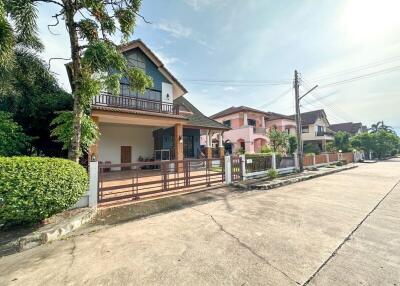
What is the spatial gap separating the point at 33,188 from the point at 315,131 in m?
40.8

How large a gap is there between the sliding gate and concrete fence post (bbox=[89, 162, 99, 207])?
212 millimetres

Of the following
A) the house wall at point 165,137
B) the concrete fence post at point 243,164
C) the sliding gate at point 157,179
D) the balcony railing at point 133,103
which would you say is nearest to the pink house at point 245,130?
the house wall at point 165,137

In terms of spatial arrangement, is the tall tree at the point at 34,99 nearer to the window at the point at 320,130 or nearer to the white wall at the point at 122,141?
the white wall at the point at 122,141

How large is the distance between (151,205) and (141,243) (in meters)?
2.90

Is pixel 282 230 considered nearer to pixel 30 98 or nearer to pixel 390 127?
pixel 30 98

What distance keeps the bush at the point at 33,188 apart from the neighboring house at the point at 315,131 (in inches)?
1514

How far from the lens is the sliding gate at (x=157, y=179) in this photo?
23.7ft

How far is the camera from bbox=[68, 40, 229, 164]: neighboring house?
12164mm

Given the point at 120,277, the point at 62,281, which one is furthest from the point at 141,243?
the point at 62,281

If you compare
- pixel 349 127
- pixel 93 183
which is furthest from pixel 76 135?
pixel 349 127

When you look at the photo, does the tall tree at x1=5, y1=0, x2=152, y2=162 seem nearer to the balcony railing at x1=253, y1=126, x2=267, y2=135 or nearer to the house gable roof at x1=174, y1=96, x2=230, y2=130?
the house gable roof at x1=174, y1=96, x2=230, y2=130

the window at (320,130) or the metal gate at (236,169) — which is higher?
the window at (320,130)

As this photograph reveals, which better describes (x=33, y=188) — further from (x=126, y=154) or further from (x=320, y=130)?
(x=320, y=130)

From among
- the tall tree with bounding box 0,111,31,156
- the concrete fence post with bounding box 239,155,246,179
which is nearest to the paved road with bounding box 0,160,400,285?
the concrete fence post with bounding box 239,155,246,179
